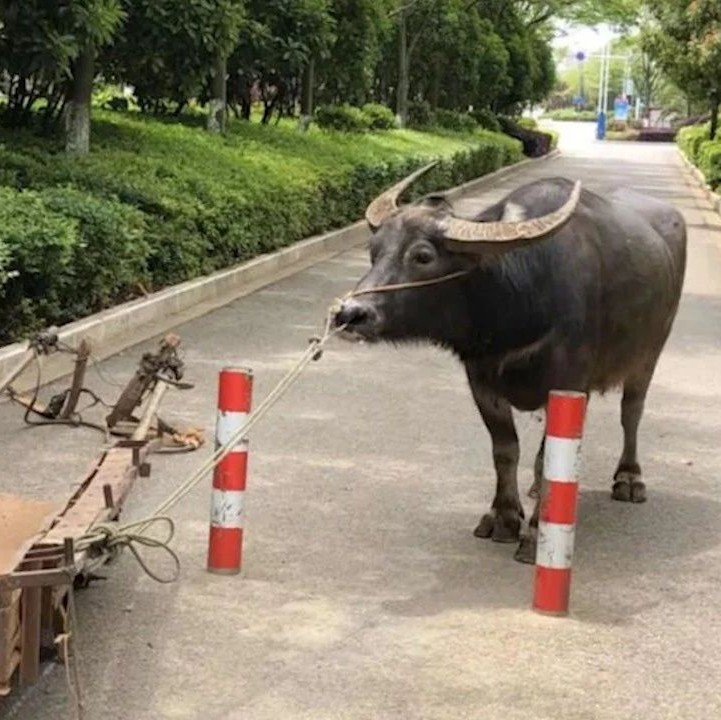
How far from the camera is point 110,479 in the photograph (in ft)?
16.7

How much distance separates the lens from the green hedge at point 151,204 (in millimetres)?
9867

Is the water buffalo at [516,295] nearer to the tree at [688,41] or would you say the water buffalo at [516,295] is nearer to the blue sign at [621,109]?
the tree at [688,41]

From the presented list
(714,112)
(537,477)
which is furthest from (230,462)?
Result: (714,112)

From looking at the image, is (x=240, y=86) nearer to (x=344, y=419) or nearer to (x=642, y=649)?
(x=344, y=419)

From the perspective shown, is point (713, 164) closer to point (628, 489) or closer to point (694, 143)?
point (694, 143)

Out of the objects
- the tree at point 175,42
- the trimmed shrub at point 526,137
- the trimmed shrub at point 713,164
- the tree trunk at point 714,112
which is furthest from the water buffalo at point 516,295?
the trimmed shrub at point 526,137

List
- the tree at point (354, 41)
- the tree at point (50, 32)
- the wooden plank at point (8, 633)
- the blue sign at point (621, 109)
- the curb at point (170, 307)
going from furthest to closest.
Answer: the blue sign at point (621, 109) < the tree at point (354, 41) < the tree at point (50, 32) < the curb at point (170, 307) < the wooden plank at point (8, 633)

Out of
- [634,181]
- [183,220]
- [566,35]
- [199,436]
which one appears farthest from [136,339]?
[566,35]

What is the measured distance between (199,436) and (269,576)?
Answer: 2.20 meters

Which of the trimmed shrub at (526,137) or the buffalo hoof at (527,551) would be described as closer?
the buffalo hoof at (527,551)

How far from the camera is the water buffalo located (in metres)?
5.54

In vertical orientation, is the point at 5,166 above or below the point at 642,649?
above

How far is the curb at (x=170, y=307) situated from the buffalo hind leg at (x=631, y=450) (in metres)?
1.50

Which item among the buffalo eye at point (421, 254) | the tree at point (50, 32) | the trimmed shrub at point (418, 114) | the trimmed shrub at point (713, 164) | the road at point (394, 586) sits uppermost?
the tree at point (50, 32)
